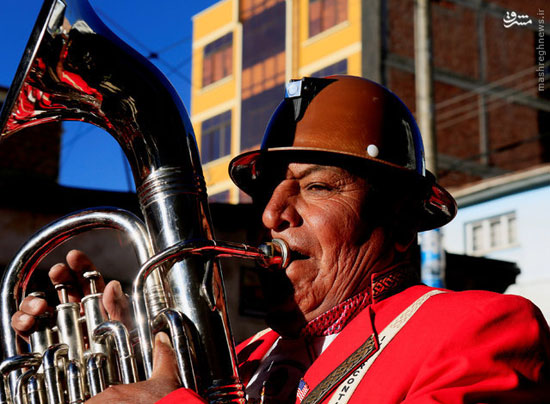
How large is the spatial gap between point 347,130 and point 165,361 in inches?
39.1

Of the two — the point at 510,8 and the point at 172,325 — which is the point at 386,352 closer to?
the point at 172,325

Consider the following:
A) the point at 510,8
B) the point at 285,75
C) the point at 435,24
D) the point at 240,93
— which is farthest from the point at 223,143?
the point at 510,8

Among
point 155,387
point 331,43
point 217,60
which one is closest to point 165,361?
point 155,387

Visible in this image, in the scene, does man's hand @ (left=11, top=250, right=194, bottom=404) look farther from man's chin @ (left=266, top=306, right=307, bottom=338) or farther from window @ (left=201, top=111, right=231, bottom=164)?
window @ (left=201, top=111, right=231, bottom=164)

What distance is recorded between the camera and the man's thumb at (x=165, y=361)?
2.37m

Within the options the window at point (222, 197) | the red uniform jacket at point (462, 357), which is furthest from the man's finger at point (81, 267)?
the window at point (222, 197)

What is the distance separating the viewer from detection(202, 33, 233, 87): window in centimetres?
2878

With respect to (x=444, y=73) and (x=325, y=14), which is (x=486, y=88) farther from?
(x=325, y=14)

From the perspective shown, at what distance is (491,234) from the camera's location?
70.5 feet

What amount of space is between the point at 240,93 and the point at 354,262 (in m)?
25.4

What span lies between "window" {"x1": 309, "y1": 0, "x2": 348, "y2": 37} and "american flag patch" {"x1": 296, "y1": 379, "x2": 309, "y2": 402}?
22.0m

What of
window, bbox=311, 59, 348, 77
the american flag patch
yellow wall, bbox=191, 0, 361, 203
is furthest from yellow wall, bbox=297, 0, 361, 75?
the american flag patch

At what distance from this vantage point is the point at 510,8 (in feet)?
85.6

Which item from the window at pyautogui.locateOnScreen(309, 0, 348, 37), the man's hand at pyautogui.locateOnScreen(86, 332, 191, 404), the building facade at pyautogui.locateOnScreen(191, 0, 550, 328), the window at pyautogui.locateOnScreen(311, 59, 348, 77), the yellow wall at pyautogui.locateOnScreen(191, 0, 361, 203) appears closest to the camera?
the man's hand at pyautogui.locateOnScreen(86, 332, 191, 404)
